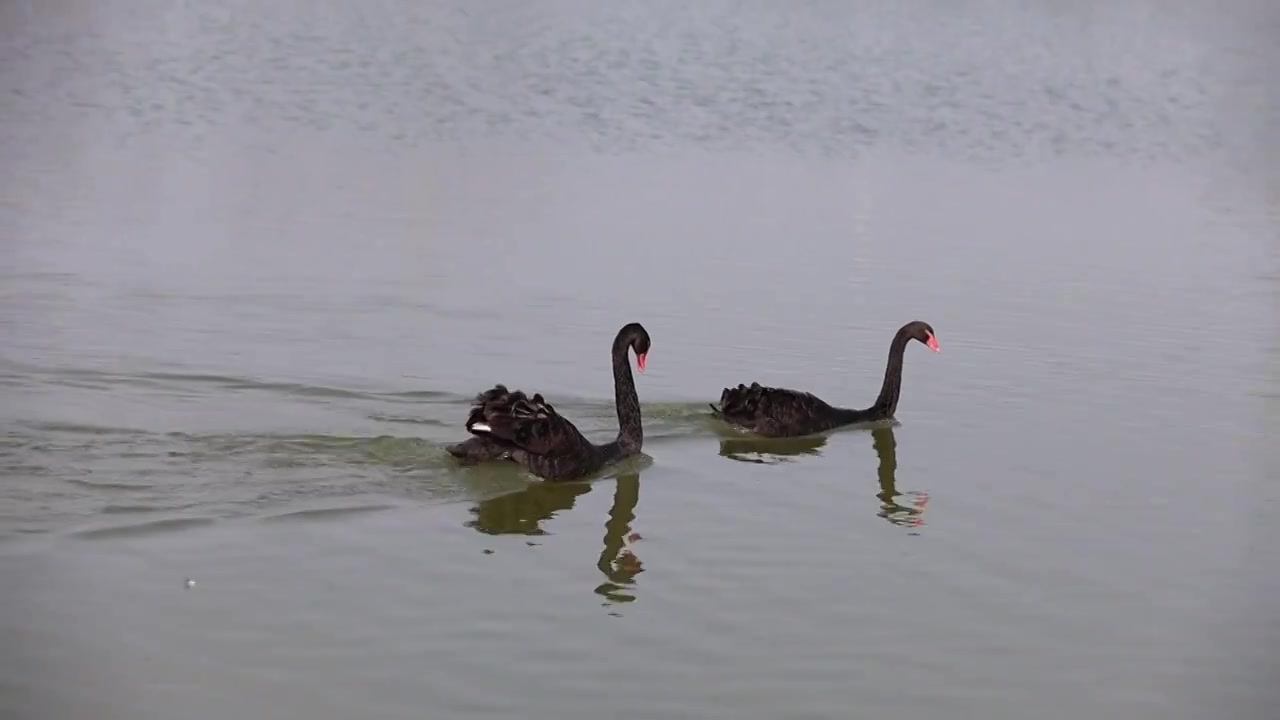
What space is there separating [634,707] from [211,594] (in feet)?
5.53

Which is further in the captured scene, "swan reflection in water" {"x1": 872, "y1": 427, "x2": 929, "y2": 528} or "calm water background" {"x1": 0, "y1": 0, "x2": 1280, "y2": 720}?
"swan reflection in water" {"x1": 872, "y1": 427, "x2": 929, "y2": 528}

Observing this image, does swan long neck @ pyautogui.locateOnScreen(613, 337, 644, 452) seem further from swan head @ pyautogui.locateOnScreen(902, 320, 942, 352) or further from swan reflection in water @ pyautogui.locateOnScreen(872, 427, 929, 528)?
swan head @ pyautogui.locateOnScreen(902, 320, 942, 352)

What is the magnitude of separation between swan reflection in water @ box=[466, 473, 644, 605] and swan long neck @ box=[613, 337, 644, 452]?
0.23 meters

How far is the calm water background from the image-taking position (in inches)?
237

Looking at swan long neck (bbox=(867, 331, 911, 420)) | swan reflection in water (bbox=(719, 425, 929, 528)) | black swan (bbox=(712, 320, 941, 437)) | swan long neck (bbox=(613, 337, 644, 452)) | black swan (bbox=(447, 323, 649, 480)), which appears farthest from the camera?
swan long neck (bbox=(867, 331, 911, 420))

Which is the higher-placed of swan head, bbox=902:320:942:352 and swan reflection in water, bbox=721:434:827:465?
swan head, bbox=902:320:942:352

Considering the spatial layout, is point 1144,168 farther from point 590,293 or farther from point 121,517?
point 121,517

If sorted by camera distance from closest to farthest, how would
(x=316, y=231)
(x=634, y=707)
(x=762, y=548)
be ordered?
(x=634, y=707), (x=762, y=548), (x=316, y=231)

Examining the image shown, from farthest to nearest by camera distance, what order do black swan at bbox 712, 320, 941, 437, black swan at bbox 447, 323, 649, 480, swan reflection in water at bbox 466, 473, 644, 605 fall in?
black swan at bbox 712, 320, 941, 437
black swan at bbox 447, 323, 649, 480
swan reflection in water at bbox 466, 473, 644, 605

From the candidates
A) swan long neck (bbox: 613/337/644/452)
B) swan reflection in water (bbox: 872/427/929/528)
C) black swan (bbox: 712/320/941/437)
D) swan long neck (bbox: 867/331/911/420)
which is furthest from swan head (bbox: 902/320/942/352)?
swan long neck (bbox: 613/337/644/452)

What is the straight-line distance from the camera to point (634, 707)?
555 centimetres

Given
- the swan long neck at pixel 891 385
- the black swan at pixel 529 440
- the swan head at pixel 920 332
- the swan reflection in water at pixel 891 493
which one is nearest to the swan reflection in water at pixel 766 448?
the swan reflection in water at pixel 891 493

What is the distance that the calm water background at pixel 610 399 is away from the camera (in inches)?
237

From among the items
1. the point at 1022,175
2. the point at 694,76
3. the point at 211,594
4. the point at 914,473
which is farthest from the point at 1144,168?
the point at 211,594
